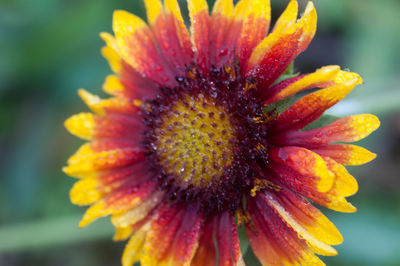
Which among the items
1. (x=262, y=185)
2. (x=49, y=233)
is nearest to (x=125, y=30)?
(x=262, y=185)

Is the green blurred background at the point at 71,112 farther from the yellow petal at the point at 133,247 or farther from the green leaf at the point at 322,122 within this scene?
the green leaf at the point at 322,122

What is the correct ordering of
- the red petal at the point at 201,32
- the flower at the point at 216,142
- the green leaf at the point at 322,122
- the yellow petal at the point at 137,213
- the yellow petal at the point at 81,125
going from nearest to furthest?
1. the flower at the point at 216,142
2. the green leaf at the point at 322,122
3. the red petal at the point at 201,32
4. the yellow petal at the point at 137,213
5. the yellow petal at the point at 81,125

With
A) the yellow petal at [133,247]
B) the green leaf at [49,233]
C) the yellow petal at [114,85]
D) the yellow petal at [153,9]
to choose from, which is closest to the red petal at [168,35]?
the yellow petal at [153,9]

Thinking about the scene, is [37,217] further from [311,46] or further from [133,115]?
[311,46]

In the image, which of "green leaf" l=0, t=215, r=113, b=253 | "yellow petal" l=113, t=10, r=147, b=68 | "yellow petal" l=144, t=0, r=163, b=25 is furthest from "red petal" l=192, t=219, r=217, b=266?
"green leaf" l=0, t=215, r=113, b=253

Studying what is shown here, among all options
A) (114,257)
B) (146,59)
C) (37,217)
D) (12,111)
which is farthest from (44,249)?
(146,59)
